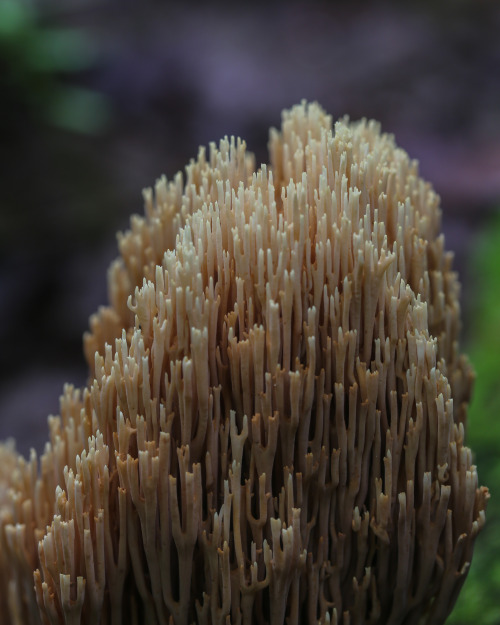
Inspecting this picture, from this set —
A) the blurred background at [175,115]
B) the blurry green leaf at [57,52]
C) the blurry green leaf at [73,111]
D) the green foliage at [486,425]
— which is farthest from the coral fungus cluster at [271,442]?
the blurry green leaf at [57,52]

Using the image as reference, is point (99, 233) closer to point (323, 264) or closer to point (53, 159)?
point (53, 159)

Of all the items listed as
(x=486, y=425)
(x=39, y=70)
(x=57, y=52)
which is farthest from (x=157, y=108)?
(x=486, y=425)

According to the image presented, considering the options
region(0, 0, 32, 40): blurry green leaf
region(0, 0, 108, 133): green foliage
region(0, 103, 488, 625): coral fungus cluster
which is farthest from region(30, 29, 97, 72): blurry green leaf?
Result: region(0, 103, 488, 625): coral fungus cluster

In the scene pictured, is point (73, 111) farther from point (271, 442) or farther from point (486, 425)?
point (271, 442)

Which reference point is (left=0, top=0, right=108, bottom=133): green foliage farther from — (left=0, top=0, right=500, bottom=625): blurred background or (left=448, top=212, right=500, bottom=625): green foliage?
(left=448, top=212, right=500, bottom=625): green foliage

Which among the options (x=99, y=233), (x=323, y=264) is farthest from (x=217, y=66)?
(x=323, y=264)

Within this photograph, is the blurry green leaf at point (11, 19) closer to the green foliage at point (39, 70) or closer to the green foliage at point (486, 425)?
the green foliage at point (39, 70)
